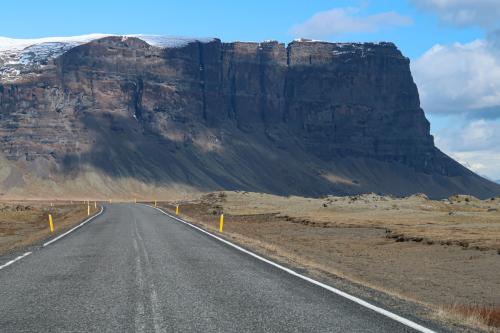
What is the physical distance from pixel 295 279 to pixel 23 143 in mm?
182136

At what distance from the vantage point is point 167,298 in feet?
41.1

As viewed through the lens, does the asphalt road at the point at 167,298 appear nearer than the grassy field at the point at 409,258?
Yes

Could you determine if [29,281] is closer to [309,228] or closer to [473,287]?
[473,287]

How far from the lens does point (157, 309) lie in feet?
37.1

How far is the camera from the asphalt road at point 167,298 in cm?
1010

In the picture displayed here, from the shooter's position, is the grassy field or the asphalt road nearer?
the asphalt road

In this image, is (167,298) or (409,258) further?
(409,258)

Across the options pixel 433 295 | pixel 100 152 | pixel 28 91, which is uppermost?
pixel 28 91

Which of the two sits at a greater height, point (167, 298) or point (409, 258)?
point (167, 298)

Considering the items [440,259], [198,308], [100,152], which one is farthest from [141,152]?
[198,308]

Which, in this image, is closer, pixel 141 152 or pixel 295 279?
pixel 295 279

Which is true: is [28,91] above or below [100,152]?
above

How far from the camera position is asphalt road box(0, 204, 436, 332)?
10.1 meters

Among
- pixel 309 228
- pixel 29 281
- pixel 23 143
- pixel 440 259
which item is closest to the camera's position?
pixel 29 281
